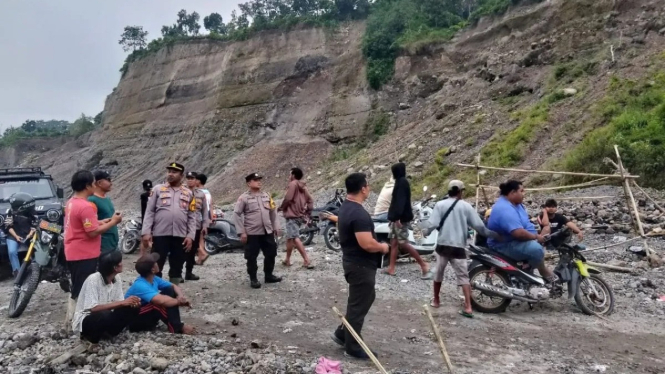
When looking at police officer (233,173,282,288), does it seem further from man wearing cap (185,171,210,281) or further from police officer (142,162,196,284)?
police officer (142,162,196,284)

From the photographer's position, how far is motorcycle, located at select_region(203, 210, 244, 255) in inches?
461

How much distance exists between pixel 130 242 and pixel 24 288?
16.5 ft

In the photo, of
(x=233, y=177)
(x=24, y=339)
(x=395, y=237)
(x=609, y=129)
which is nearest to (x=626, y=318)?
(x=395, y=237)

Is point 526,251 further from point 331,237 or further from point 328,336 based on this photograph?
point 331,237

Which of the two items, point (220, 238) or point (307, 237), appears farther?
point (307, 237)

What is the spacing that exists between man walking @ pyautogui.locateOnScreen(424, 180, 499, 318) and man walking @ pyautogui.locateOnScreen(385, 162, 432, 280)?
144 cm

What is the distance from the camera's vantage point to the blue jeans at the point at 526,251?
6.61 meters

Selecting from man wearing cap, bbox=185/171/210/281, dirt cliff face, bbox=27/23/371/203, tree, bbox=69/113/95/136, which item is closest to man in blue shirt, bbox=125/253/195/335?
man wearing cap, bbox=185/171/210/281

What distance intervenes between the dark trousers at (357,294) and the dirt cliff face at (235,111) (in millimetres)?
24713

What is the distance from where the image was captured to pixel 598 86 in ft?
65.9

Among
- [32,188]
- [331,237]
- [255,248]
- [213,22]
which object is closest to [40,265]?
[255,248]

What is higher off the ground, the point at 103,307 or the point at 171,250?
the point at 171,250

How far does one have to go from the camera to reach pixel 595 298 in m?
6.85

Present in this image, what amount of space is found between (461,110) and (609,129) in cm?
995
